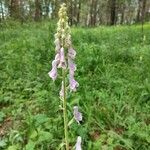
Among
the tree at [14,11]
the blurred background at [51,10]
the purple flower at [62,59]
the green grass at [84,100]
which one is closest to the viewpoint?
the purple flower at [62,59]

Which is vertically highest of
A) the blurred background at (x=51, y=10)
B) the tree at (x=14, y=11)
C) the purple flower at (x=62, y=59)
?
the purple flower at (x=62, y=59)

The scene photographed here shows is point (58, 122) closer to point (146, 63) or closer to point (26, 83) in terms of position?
point (26, 83)

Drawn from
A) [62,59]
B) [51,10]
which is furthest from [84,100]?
[51,10]

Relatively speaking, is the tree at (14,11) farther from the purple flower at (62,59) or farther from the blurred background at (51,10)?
the purple flower at (62,59)

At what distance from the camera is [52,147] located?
4.57 metres

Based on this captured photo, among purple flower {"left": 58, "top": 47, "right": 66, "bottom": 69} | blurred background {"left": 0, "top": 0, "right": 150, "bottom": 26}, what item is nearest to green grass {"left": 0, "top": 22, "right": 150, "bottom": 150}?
purple flower {"left": 58, "top": 47, "right": 66, "bottom": 69}

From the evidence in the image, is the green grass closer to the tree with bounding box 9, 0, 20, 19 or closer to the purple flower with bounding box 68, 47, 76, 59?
the purple flower with bounding box 68, 47, 76, 59

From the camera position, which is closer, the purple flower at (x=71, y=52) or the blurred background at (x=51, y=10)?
the purple flower at (x=71, y=52)

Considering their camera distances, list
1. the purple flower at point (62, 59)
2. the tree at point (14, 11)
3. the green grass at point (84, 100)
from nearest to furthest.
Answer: the purple flower at point (62, 59) → the green grass at point (84, 100) → the tree at point (14, 11)

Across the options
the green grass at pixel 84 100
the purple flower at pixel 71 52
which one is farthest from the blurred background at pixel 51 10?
the purple flower at pixel 71 52

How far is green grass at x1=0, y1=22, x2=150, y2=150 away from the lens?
4.70 m

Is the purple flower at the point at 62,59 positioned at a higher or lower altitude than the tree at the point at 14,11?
higher

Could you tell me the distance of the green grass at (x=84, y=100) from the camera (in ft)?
15.4

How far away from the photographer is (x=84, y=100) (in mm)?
5496
